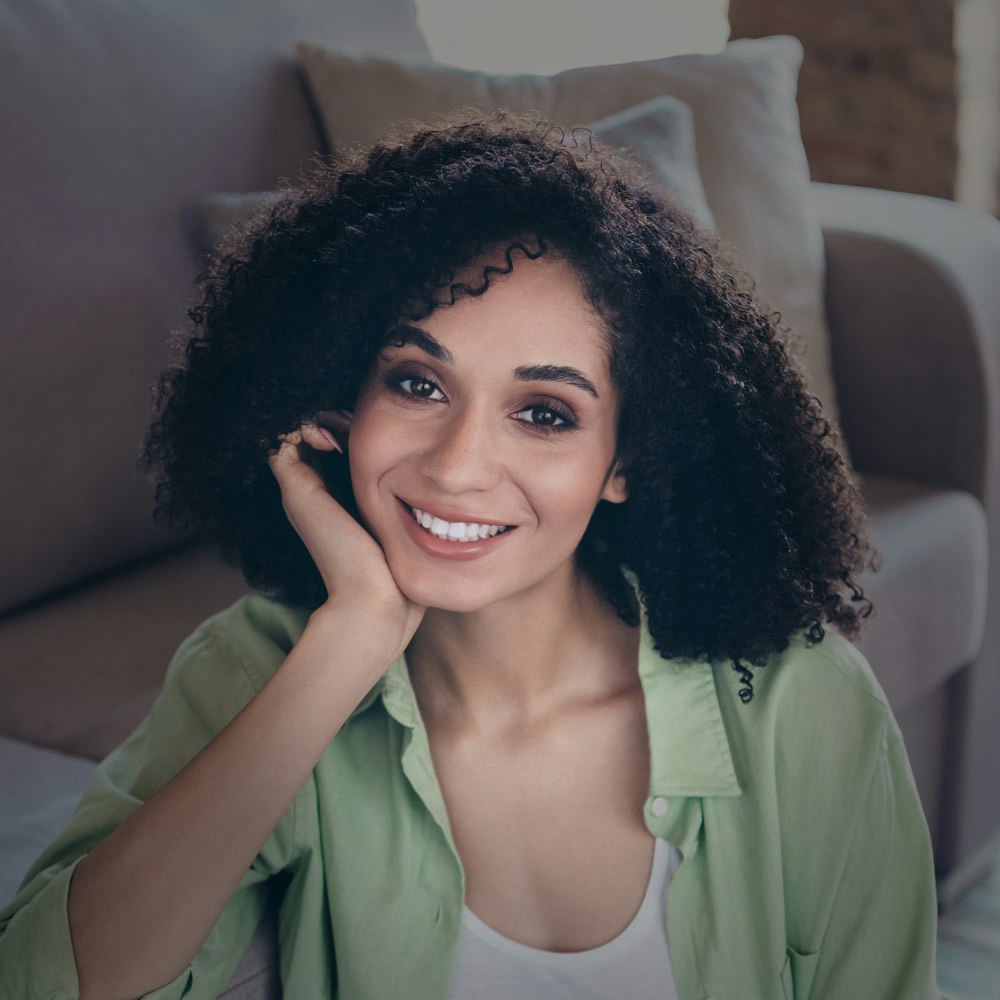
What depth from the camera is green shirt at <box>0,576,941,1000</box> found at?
989mm

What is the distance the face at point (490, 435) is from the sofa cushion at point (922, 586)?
2.11ft

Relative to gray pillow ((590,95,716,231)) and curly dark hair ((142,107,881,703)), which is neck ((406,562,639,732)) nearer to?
curly dark hair ((142,107,881,703))

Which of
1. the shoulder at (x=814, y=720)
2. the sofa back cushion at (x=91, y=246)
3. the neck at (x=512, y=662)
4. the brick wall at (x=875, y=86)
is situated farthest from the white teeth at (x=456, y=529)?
the brick wall at (x=875, y=86)

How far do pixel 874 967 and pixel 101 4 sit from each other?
1402 mm

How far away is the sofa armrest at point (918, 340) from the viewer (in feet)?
5.97

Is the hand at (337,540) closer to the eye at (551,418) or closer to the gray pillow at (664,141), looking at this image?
the eye at (551,418)

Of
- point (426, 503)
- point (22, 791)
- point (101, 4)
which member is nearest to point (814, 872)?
point (426, 503)

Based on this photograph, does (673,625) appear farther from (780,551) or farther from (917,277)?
(917,277)

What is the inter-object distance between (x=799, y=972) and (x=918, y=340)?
3.58 feet

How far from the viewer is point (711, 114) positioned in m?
1.86

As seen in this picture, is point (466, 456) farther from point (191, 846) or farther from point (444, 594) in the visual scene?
point (191, 846)

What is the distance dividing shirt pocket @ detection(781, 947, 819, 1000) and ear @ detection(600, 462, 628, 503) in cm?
39

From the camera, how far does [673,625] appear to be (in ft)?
3.56

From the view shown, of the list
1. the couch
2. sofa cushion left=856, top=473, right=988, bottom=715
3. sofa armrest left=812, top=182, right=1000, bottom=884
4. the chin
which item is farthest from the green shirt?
sofa armrest left=812, top=182, right=1000, bottom=884
